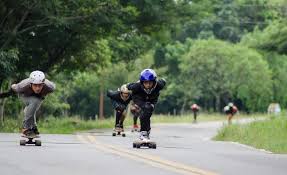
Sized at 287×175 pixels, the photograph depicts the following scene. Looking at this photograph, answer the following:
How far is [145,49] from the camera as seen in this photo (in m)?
46.3

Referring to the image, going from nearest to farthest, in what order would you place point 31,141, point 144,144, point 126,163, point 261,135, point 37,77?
point 126,163 → point 144,144 → point 37,77 → point 31,141 → point 261,135

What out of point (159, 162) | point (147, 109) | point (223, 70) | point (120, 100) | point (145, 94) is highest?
point (223, 70)

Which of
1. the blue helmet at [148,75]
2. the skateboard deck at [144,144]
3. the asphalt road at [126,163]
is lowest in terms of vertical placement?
the asphalt road at [126,163]

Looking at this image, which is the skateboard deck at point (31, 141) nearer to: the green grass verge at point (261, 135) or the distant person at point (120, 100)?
the green grass verge at point (261, 135)

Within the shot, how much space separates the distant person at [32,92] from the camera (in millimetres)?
16566

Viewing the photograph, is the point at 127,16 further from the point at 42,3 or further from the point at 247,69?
the point at 247,69

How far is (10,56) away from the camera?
100 ft

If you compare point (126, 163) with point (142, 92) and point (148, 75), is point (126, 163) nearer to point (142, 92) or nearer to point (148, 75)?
point (148, 75)

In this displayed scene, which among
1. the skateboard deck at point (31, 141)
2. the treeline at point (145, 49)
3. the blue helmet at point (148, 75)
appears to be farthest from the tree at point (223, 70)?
the blue helmet at point (148, 75)

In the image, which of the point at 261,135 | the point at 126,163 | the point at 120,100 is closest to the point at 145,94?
the point at 126,163

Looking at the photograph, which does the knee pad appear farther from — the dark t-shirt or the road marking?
the road marking

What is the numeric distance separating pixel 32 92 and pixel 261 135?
8.35 meters

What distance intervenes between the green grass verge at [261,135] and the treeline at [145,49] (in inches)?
336

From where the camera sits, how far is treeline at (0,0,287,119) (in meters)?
32.6
